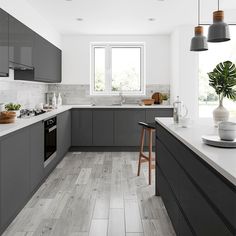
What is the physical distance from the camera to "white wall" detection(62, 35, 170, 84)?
6965 millimetres

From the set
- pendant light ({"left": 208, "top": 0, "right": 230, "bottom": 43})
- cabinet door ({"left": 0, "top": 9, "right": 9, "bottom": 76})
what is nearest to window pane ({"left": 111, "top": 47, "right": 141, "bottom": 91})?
cabinet door ({"left": 0, "top": 9, "right": 9, "bottom": 76})

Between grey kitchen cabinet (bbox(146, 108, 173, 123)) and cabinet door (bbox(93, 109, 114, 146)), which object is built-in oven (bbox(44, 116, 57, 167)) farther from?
grey kitchen cabinet (bbox(146, 108, 173, 123))

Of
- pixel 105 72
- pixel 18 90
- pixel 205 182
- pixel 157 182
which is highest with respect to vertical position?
pixel 105 72

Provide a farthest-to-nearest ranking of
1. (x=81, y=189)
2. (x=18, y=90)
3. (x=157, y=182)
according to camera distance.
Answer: (x=18, y=90)
(x=81, y=189)
(x=157, y=182)

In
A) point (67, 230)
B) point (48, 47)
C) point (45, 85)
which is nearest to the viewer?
point (67, 230)

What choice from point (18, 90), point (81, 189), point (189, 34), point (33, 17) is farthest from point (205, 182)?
point (189, 34)

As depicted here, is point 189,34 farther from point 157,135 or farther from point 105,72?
point 157,135

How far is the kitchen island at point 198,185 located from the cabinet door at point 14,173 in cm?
142

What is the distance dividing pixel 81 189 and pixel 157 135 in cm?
119

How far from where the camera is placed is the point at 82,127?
6363 mm

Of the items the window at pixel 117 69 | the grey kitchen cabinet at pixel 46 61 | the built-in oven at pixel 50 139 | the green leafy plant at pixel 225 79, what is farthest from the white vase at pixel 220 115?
the window at pixel 117 69

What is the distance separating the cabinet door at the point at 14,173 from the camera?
104 inches

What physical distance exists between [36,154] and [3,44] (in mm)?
1313

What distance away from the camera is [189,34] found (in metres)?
6.18
